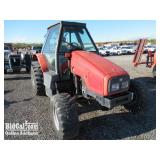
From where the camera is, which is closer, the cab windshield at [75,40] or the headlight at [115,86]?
the headlight at [115,86]

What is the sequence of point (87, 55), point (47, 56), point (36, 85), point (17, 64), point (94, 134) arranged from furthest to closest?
point (17, 64)
point (36, 85)
point (47, 56)
point (87, 55)
point (94, 134)

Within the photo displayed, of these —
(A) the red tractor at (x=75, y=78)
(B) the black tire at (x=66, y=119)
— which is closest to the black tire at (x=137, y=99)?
(A) the red tractor at (x=75, y=78)

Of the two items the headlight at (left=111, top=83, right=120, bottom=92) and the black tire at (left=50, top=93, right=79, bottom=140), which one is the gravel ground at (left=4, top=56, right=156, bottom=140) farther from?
the headlight at (left=111, top=83, right=120, bottom=92)

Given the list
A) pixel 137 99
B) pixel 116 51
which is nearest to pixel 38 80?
pixel 137 99

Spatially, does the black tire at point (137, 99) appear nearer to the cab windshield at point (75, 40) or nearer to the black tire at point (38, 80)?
the cab windshield at point (75, 40)

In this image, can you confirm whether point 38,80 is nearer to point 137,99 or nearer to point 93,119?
point 93,119

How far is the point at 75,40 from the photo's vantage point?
5066 millimetres

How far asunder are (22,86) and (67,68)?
360 centimetres

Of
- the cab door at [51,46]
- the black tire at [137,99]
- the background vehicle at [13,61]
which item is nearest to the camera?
the black tire at [137,99]

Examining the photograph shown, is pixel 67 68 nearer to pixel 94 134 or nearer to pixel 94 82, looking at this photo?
pixel 94 82

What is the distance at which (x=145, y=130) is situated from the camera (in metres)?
4.39

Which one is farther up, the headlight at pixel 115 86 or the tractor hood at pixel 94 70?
the tractor hood at pixel 94 70

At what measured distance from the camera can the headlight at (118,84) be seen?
153 inches

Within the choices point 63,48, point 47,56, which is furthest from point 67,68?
point 47,56
